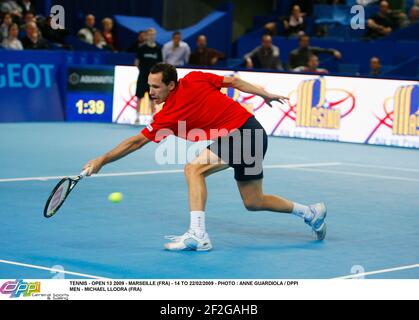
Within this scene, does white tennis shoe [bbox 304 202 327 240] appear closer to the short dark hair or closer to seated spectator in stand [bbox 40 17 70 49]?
the short dark hair

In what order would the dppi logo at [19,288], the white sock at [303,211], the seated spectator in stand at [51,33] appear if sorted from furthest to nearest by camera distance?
the seated spectator in stand at [51,33]
the white sock at [303,211]
the dppi logo at [19,288]

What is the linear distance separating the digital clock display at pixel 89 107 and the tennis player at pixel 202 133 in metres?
14.1

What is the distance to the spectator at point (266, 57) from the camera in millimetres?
23969

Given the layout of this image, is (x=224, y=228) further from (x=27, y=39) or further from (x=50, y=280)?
(x=27, y=39)

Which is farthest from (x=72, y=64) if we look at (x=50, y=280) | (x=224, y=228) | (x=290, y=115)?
(x=50, y=280)

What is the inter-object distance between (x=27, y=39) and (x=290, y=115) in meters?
6.36

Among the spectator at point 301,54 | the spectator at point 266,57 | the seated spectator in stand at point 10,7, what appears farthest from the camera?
the seated spectator in stand at point 10,7

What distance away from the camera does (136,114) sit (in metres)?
22.8

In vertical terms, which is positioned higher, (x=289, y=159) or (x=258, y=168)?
(x=258, y=168)

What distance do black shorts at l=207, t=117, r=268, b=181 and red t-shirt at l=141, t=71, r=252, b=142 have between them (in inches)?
2.7

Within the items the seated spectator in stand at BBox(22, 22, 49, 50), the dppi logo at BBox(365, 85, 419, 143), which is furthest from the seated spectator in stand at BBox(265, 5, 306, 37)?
the dppi logo at BBox(365, 85, 419, 143)

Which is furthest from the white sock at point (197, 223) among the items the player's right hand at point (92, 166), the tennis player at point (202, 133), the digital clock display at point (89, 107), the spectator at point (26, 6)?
the spectator at point (26, 6)

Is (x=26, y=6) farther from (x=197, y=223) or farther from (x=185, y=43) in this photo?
(x=197, y=223)

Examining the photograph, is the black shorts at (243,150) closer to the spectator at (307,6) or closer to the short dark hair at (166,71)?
the short dark hair at (166,71)
